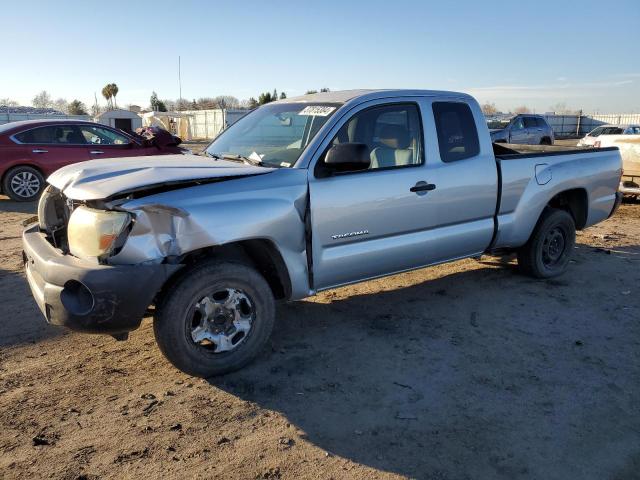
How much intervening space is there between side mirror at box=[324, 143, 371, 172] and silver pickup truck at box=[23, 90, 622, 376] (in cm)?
1

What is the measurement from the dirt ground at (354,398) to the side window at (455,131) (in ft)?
4.72

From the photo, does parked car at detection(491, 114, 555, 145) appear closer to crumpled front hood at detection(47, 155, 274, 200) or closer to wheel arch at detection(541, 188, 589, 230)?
wheel arch at detection(541, 188, 589, 230)

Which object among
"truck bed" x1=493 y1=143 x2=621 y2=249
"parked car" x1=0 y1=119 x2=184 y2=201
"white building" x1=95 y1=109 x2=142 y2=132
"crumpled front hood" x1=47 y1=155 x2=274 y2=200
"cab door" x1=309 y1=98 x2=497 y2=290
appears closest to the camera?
"crumpled front hood" x1=47 y1=155 x2=274 y2=200

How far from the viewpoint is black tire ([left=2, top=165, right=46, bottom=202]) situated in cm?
1003

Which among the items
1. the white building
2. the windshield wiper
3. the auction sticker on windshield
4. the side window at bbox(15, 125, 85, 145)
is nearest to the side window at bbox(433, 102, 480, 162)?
the auction sticker on windshield

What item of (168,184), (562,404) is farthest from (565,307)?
(168,184)

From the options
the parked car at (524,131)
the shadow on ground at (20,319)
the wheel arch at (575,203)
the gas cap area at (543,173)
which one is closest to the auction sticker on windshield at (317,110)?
the gas cap area at (543,173)

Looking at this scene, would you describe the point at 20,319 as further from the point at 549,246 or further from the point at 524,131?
the point at 524,131

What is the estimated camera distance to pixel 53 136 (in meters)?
10.3

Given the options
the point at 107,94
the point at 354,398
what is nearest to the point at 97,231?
the point at 354,398

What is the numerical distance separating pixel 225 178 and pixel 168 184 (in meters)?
0.39

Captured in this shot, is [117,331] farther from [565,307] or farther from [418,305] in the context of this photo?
[565,307]

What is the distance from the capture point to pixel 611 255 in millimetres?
6961

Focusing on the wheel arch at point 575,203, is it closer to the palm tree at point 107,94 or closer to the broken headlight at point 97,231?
→ the broken headlight at point 97,231
